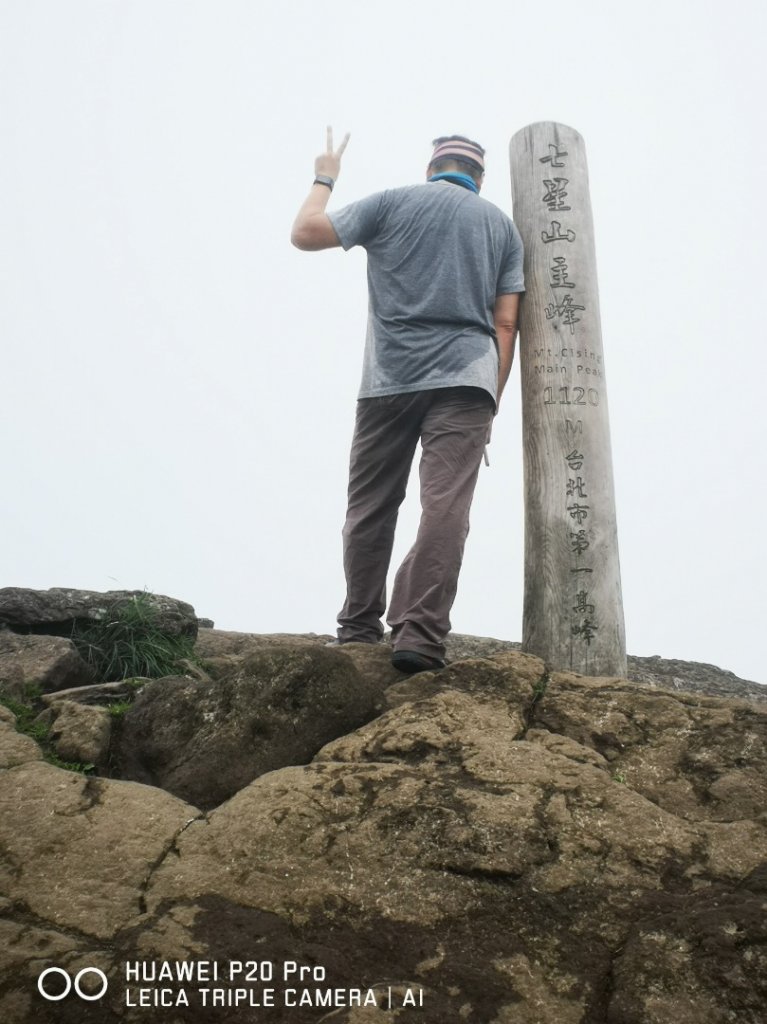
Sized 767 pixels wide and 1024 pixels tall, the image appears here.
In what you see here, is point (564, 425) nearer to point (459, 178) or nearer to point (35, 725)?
point (459, 178)

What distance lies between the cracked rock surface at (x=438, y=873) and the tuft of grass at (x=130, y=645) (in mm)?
1219

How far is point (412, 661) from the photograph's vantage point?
3920 millimetres

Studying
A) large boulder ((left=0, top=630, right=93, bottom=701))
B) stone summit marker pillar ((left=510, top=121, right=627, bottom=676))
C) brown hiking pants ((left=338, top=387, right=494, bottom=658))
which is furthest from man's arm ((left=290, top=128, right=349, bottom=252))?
large boulder ((left=0, top=630, right=93, bottom=701))

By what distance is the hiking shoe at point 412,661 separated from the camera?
3916 millimetres

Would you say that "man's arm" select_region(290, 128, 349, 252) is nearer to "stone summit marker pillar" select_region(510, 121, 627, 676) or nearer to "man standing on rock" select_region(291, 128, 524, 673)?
"man standing on rock" select_region(291, 128, 524, 673)

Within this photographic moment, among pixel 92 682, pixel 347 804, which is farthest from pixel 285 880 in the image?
pixel 92 682

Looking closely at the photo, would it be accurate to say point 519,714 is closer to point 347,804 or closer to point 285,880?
point 347,804

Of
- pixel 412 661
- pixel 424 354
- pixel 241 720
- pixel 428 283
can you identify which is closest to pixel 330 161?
pixel 428 283

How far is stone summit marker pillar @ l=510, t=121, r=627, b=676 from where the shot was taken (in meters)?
4.68

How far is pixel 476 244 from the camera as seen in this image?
455 cm

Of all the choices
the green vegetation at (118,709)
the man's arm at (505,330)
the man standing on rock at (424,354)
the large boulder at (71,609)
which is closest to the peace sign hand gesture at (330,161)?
the man standing on rock at (424,354)

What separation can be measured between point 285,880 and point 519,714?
1.28m

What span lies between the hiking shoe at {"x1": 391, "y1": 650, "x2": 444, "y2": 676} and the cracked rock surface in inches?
19.8

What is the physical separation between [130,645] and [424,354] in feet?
6.79
